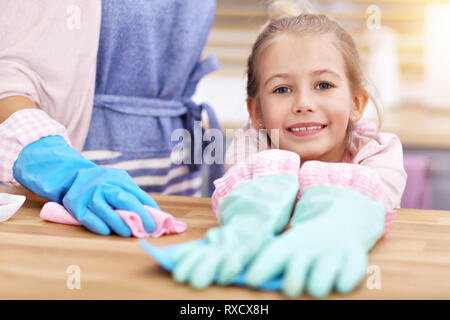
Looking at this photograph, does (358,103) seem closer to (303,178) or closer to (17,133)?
(303,178)

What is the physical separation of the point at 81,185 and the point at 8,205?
0.32 ft

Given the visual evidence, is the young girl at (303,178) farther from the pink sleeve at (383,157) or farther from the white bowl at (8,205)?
the white bowl at (8,205)

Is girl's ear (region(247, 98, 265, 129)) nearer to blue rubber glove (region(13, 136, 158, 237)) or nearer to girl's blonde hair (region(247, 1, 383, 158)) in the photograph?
girl's blonde hair (region(247, 1, 383, 158))

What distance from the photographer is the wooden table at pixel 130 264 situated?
0.50 m

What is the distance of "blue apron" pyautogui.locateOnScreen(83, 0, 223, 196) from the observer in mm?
1086

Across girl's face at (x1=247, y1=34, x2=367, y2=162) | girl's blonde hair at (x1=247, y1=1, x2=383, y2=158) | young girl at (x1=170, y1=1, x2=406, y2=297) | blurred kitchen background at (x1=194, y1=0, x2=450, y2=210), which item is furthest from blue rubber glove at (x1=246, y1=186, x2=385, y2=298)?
blurred kitchen background at (x1=194, y1=0, x2=450, y2=210)

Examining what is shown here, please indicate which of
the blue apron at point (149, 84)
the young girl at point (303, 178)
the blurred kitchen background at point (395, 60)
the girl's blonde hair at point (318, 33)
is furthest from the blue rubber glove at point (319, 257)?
the blurred kitchen background at point (395, 60)

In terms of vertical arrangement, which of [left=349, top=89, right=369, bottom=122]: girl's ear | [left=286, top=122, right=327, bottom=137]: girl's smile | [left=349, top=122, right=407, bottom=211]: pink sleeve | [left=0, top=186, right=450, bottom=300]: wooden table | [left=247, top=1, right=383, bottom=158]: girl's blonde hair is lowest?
[left=0, top=186, right=450, bottom=300]: wooden table

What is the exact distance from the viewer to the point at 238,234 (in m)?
0.54

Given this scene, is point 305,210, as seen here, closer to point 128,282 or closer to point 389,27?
point 128,282

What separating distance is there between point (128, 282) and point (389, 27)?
2143mm

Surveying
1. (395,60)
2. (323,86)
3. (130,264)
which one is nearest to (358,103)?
(323,86)

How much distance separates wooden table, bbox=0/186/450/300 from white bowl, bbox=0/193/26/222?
0.04 feet
